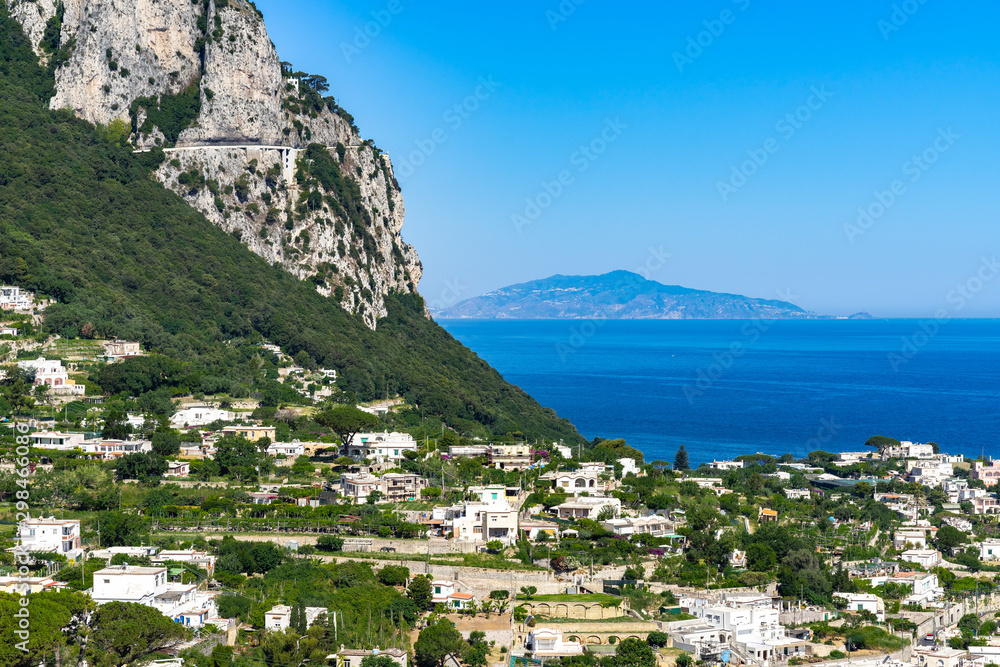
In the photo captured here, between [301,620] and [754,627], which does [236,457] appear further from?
[754,627]

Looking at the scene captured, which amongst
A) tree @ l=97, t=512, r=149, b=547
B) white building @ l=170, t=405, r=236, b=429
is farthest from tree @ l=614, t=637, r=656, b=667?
white building @ l=170, t=405, r=236, b=429

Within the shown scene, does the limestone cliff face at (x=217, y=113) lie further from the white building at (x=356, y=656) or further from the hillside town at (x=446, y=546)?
the white building at (x=356, y=656)

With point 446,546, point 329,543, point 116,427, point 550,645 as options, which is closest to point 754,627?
point 550,645

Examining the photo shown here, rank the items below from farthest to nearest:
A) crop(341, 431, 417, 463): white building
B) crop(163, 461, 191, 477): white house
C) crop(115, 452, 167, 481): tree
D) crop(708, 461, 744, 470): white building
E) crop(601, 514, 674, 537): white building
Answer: crop(708, 461, 744, 470): white building < crop(341, 431, 417, 463): white building < crop(163, 461, 191, 477): white house < crop(115, 452, 167, 481): tree < crop(601, 514, 674, 537): white building

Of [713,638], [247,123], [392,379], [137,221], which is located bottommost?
[713,638]

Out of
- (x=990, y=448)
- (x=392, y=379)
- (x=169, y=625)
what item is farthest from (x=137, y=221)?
(x=990, y=448)

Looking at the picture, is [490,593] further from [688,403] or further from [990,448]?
[688,403]

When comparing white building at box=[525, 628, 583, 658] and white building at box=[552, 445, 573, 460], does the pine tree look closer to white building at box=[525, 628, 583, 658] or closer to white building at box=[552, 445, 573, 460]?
white building at box=[525, 628, 583, 658]
